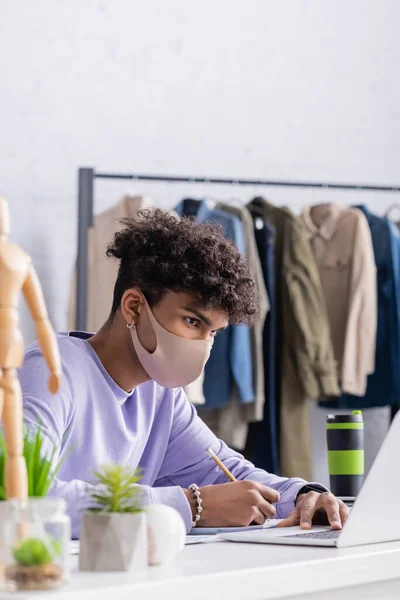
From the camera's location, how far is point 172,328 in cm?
175

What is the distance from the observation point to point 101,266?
353cm

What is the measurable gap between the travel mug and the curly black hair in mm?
262

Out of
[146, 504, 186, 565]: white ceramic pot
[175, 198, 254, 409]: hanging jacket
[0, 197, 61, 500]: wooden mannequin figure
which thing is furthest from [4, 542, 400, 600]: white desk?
[175, 198, 254, 409]: hanging jacket

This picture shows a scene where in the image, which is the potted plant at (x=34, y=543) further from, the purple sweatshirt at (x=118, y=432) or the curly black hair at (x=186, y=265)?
the curly black hair at (x=186, y=265)

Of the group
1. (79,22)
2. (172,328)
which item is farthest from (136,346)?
(79,22)

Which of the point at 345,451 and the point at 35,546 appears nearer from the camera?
the point at 35,546

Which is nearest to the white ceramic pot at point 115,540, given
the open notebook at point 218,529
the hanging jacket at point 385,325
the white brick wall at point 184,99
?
the open notebook at point 218,529

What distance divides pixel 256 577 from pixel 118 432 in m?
0.84

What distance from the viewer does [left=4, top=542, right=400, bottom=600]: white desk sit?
0.87m

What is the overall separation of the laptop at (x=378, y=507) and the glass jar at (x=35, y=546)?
0.41 m

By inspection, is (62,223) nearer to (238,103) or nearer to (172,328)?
(238,103)

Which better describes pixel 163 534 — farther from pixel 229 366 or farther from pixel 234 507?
pixel 229 366

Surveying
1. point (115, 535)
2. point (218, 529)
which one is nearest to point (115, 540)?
point (115, 535)

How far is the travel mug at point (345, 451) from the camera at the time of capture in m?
1.73
